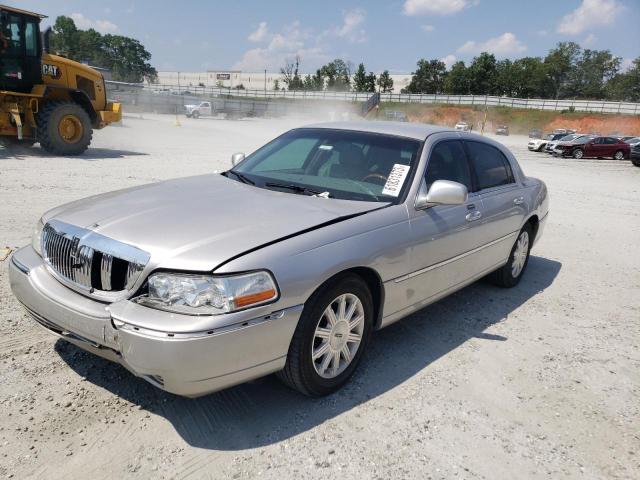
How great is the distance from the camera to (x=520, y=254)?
5.31 metres

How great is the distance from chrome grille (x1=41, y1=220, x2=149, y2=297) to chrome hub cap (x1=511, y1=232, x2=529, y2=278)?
395cm

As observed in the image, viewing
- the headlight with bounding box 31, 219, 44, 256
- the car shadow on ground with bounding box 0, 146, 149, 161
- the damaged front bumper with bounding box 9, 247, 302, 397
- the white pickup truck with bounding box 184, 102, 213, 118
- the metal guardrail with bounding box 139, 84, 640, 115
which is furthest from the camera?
the metal guardrail with bounding box 139, 84, 640, 115

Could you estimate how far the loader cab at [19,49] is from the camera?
11.8 m

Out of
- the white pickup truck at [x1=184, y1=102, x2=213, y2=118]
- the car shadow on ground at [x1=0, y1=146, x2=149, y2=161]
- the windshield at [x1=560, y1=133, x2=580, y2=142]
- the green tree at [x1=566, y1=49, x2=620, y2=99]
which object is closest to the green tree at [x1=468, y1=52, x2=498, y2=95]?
the green tree at [x1=566, y1=49, x2=620, y2=99]

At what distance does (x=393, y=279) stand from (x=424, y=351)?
2.62 ft

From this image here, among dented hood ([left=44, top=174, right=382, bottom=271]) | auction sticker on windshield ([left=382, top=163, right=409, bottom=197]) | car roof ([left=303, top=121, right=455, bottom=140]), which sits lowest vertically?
dented hood ([left=44, top=174, right=382, bottom=271])

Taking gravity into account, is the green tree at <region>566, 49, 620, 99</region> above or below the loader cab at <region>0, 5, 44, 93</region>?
above

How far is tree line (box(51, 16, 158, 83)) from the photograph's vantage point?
112 metres

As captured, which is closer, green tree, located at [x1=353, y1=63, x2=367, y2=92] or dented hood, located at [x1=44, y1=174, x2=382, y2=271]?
dented hood, located at [x1=44, y1=174, x2=382, y2=271]

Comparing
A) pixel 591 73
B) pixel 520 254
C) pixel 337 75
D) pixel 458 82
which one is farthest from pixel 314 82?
pixel 520 254

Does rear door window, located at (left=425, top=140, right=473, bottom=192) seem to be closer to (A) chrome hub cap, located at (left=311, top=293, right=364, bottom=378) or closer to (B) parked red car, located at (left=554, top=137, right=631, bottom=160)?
(A) chrome hub cap, located at (left=311, top=293, right=364, bottom=378)

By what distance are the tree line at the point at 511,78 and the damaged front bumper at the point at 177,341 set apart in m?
97.3

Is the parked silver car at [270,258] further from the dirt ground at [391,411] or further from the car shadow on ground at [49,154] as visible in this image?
the car shadow on ground at [49,154]

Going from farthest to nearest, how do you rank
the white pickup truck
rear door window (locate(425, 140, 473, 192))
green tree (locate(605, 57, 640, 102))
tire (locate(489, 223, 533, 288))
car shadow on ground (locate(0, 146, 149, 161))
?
green tree (locate(605, 57, 640, 102)), the white pickup truck, car shadow on ground (locate(0, 146, 149, 161)), tire (locate(489, 223, 533, 288)), rear door window (locate(425, 140, 473, 192))
